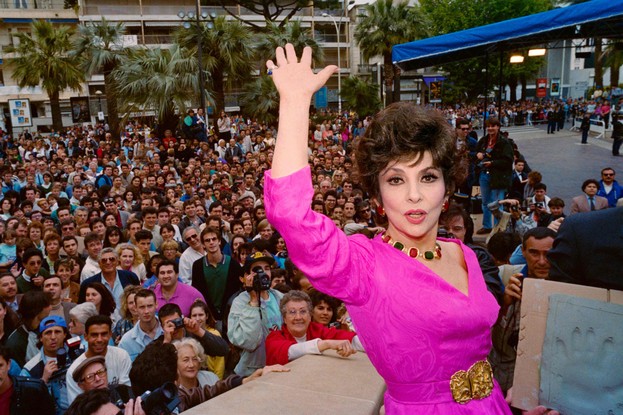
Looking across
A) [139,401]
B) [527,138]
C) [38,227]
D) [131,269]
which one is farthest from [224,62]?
[139,401]

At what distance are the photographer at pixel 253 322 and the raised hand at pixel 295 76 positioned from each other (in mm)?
3168

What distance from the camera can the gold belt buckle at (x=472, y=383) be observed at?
1744mm

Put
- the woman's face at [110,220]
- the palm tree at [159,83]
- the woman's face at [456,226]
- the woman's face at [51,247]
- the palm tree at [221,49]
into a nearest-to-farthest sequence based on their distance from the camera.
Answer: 1. the woman's face at [456,226]
2. the woman's face at [51,247]
3. the woman's face at [110,220]
4. the palm tree at [159,83]
5. the palm tree at [221,49]

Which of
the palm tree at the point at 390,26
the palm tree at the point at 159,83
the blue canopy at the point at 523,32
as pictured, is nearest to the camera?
the blue canopy at the point at 523,32

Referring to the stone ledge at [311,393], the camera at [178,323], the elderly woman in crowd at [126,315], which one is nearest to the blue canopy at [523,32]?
the elderly woman in crowd at [126,315]

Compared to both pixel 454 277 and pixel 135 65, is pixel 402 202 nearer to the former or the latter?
A: pixel 454 277

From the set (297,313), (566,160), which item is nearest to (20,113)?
(566,160)

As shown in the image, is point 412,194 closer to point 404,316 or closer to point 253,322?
point 404,316

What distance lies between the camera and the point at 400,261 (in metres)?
1.76

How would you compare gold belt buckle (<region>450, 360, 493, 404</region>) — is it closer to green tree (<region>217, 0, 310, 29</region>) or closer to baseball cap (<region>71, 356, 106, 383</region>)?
baseball cap (<region>71, 356, 106, 383</region>)

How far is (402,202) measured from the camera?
178cm

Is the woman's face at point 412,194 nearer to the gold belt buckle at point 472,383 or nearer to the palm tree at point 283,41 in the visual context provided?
the gold belt buckle at point 472,383

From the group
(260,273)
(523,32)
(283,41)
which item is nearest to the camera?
(260,273)

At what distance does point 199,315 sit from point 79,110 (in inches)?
1235
